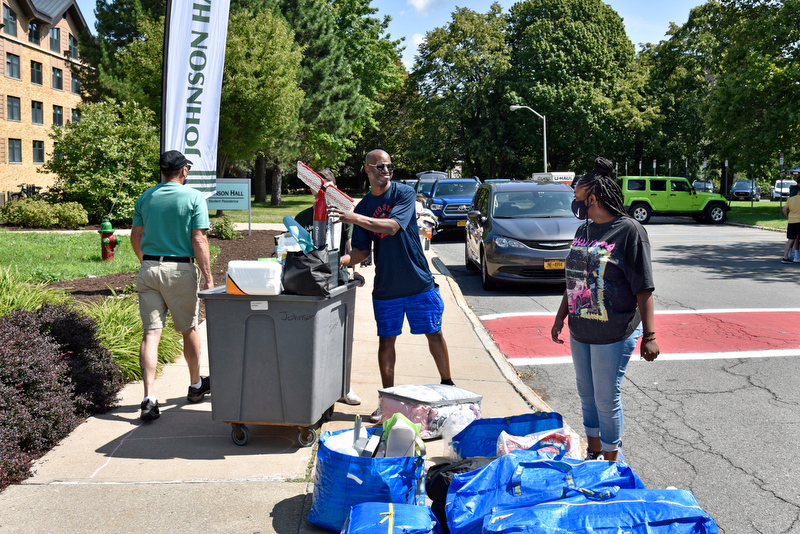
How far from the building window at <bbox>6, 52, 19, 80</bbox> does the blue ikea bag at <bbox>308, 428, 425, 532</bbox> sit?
47.9 meters

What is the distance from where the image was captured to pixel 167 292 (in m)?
5.11

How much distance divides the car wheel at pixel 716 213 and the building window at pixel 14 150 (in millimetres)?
39380

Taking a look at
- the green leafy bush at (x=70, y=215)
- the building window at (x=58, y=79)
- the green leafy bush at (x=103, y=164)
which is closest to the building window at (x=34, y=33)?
the building window at (x=58, y=79)

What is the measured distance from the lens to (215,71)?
28.4 feet

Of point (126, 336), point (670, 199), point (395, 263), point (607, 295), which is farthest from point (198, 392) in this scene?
point (670, 199)

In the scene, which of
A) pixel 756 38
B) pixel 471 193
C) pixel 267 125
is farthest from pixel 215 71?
pixel 756 38

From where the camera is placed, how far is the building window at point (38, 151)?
45906 mm

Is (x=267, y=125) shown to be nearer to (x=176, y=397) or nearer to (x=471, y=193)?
(x=471, y=193)

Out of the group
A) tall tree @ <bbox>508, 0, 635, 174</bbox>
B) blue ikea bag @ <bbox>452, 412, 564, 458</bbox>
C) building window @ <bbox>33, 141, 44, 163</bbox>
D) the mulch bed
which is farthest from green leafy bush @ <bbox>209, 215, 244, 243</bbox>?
tall tree @ <bbox>508, 0, 635, 174</bbox>

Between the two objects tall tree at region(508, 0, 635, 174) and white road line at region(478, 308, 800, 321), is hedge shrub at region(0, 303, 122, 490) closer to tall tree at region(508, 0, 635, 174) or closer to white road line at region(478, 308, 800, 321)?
white road line at region(478, 308, 800, 321)

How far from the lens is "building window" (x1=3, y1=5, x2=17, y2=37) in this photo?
4262cm

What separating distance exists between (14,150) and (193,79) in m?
41.4

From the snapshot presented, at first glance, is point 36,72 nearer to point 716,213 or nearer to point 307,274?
point 716,213

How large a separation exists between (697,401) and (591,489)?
3.43 meters
